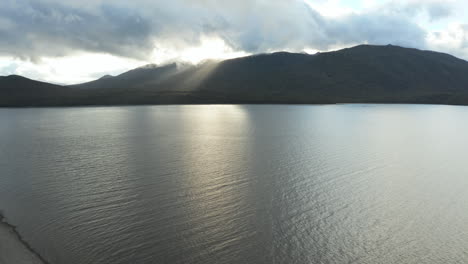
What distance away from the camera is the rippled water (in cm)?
1523

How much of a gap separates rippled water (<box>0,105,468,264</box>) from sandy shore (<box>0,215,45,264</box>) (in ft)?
1.45

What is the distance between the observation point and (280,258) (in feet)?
47.9

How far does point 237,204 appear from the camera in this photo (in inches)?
819

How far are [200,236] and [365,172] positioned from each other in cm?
1926

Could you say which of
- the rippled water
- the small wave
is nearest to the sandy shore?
the small wave

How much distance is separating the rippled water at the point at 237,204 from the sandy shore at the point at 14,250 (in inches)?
17.4

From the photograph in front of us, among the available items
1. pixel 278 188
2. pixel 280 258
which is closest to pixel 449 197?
pixel 278 188

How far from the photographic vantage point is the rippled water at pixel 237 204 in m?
15.2

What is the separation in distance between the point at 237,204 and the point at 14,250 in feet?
38.0

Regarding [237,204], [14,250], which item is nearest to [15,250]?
[14,250]

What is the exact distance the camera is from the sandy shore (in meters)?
13.6

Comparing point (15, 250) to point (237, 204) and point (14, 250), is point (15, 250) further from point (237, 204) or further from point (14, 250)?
point (237, 204)

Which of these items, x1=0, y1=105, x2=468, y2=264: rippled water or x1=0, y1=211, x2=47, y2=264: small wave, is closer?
x1=0, y1=211, x2=47, y2=264: small wave

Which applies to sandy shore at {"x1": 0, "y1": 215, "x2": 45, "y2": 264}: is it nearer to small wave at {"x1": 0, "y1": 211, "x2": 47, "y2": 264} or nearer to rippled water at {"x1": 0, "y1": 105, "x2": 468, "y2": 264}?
small wave at {"x1": 0, "y1": 211, "x2": 47, "y2": 264}
